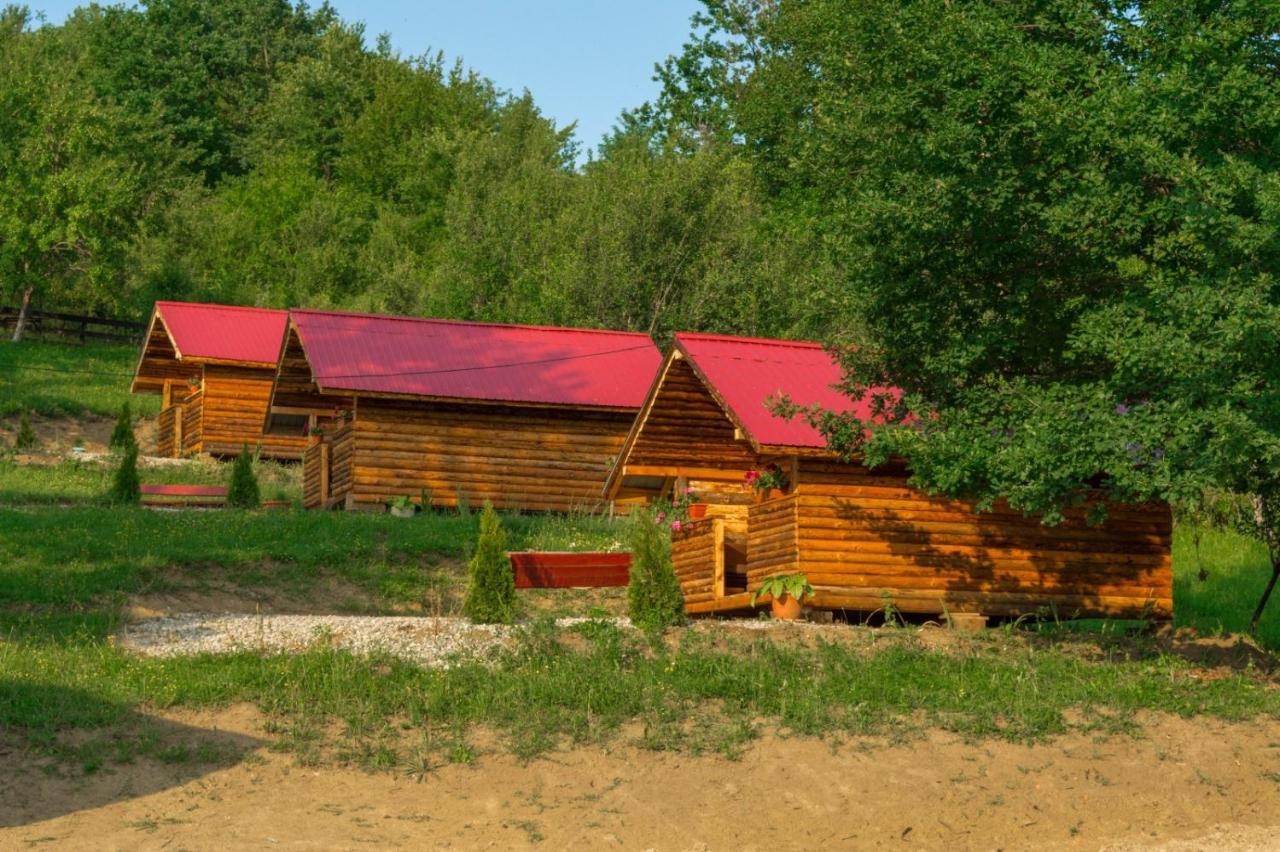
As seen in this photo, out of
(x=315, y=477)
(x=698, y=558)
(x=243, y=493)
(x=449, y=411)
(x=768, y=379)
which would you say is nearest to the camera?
(x=768, y=379)

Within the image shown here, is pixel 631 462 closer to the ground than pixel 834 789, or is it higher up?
higher up

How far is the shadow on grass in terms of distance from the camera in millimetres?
14109

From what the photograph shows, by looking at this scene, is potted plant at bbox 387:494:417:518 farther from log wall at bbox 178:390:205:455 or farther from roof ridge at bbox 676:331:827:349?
log wall at bbox 178:390:205:455

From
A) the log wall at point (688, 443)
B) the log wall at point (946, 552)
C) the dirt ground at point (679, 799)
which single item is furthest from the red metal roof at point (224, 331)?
the dirt ground at point (679, 799)

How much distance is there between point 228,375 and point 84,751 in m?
28.8

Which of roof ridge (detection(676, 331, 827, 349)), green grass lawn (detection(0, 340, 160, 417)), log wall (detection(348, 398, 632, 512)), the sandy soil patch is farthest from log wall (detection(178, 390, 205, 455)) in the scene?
roof ridge (detection(676, 331, 827, 349))

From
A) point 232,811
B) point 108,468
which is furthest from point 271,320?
point 232,811

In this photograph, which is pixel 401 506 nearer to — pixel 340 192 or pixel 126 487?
pixel 126 487

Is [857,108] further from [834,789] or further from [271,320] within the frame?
[271,320]

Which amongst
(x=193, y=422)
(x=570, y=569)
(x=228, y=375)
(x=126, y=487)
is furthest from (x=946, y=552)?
(x=193, y=422)

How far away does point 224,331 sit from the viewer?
1706 inches

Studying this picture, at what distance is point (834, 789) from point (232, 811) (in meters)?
5.25

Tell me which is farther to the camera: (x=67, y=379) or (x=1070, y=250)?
(x=67, y=379)

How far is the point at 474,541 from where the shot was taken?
27.4m
